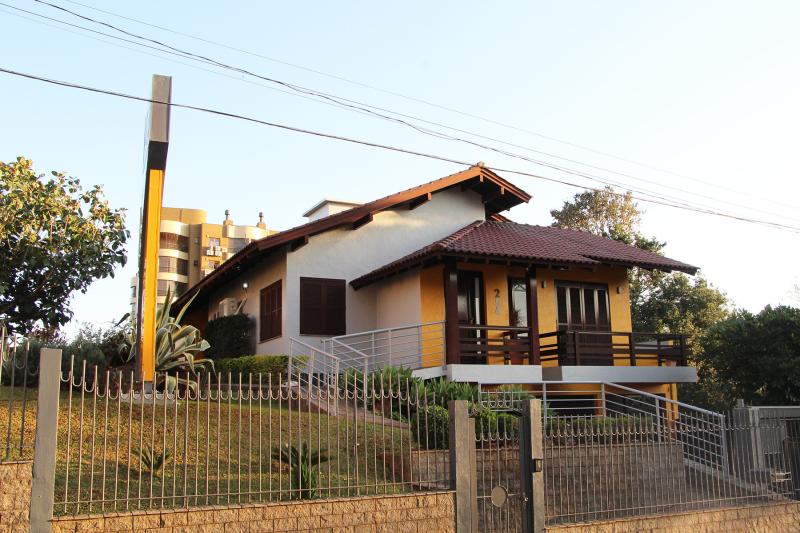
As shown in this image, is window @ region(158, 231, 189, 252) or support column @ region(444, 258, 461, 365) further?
window @ region(158, 231, 189, 252)

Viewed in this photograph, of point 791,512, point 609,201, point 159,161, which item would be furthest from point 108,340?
point 609,201

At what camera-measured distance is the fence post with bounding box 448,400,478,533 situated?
992cm

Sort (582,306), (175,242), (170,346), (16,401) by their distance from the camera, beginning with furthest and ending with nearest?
(175,242) → (582,306) → (170,346) → (16,401)

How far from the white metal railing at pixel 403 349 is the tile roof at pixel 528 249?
1.59 meters

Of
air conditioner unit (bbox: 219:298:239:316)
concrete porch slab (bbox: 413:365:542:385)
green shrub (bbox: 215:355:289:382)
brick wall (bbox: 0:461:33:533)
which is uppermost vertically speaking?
air conditioner unit (bbox: 219:298:239:316)

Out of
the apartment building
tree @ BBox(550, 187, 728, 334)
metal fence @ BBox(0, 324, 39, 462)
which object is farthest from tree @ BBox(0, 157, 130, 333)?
the apartment building

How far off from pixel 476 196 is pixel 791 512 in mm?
12504

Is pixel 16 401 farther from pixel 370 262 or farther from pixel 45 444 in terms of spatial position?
pixel 370 262

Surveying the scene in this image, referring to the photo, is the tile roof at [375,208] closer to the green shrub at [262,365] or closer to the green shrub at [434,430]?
the green shrub at [262,365]

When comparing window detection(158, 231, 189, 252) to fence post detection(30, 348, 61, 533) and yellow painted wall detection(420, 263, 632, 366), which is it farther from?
fence post detection(30, 348, 61, 533)

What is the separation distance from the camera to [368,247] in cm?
2166

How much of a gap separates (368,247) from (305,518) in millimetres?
13194

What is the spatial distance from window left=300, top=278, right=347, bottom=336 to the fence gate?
9.97 meters

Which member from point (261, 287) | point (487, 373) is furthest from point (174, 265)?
point (487, 373)
